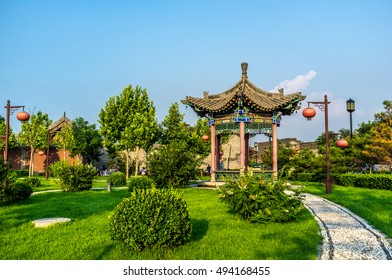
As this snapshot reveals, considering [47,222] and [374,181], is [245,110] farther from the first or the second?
[47,222]

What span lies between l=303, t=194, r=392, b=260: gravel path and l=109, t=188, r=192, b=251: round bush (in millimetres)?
2111

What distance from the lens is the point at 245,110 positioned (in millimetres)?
14742

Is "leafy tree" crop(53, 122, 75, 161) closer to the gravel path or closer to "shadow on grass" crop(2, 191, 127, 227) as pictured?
"shadow on grass" crop(2, 191, 127, 227)

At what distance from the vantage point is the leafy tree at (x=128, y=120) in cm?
2725

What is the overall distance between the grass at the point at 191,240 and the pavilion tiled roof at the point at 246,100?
7268 mm

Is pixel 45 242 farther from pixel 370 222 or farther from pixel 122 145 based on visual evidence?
pixel 122 145

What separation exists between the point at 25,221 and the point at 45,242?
2359mm

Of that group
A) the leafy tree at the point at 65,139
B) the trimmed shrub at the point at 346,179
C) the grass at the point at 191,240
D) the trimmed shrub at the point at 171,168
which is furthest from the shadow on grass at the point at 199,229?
the leafy tree at the point at 65,139

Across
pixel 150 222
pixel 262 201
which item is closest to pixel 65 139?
pixel 262 201

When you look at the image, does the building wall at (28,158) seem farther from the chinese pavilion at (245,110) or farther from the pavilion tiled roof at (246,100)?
the chinese pavilion at (245,110)

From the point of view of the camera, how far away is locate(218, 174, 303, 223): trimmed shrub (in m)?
6.65

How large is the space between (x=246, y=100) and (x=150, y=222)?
419 inches

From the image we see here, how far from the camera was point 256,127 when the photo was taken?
49.3 ft

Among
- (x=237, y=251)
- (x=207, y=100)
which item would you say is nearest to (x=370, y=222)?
(x=237, y=251)
